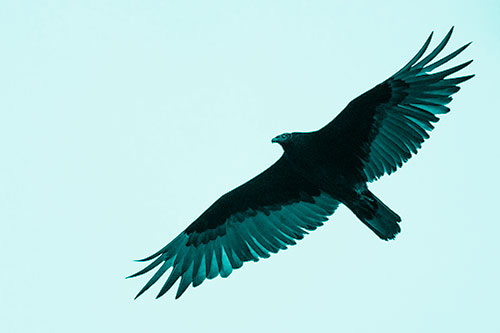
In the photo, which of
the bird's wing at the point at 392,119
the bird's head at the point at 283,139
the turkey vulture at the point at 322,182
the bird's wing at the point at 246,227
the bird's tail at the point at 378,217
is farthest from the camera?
the bird's wing at the point at 246,227

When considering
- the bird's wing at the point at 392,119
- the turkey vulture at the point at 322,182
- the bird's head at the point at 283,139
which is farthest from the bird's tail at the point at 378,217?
the bird's head at the point at 283,139

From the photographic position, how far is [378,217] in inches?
312

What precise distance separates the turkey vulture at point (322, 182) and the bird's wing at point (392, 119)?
0.01 metres

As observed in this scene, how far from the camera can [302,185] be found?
8984 mm

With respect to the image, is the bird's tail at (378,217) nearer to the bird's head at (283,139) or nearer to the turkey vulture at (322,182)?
the turkey vulture at (322,182)

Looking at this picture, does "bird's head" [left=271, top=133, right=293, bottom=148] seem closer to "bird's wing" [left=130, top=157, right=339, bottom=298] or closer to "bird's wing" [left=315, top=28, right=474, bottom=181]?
"bird's wing" [left=315, top=28, right=474, bottom=181]

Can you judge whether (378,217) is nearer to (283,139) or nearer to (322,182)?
(322,182)

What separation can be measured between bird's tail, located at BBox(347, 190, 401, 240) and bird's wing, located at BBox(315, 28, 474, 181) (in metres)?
0.34

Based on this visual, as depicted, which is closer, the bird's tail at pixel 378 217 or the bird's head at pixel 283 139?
the bird's tail at pixel 378 217

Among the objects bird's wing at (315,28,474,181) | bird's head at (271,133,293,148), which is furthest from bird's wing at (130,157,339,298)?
bird's wing at (315,28,474,181)

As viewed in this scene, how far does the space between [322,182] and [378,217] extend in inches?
33.7

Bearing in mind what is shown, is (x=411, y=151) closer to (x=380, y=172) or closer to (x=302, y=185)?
(x=380, y=172)

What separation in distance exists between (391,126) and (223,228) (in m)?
2.58

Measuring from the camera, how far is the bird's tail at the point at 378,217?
7.88 m
